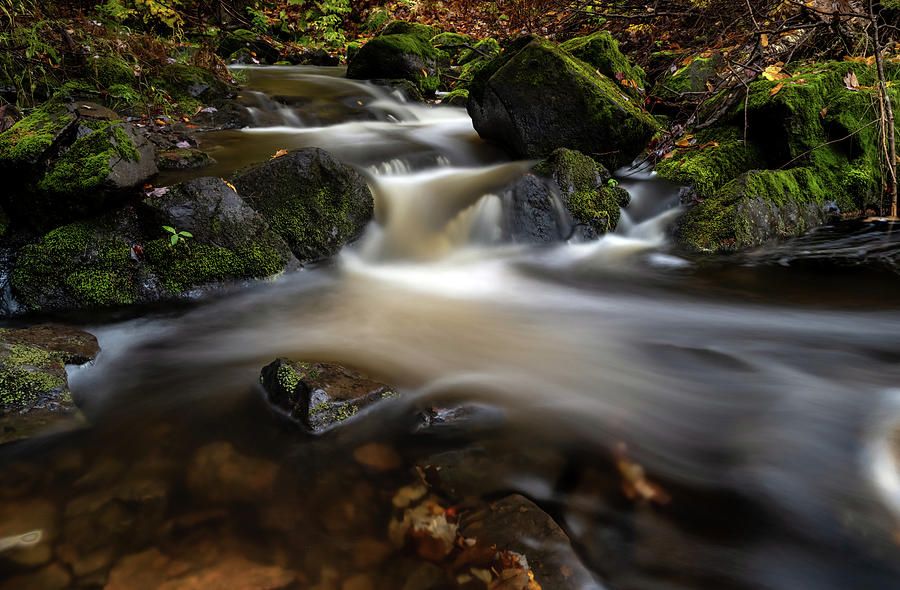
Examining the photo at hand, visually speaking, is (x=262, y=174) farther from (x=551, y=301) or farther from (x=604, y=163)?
(x=604, y=163)

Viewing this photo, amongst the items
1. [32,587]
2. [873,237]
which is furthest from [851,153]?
[32,587]

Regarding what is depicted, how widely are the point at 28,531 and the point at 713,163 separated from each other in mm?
6770

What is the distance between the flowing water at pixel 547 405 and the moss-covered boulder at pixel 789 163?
40 cm

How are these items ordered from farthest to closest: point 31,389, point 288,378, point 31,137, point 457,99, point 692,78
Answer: point 457,99
point 692,78
point 31,137
point 288,378
point 31,389

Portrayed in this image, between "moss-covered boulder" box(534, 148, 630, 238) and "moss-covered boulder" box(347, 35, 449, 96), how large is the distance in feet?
18.5

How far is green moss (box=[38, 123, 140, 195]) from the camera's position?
398cm

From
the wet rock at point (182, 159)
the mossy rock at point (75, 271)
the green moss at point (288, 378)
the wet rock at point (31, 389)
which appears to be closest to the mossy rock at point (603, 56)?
the wet rock at point (182, 159)

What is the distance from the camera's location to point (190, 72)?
814cm

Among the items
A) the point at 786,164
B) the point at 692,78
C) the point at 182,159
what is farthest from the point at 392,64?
the point at 786,164

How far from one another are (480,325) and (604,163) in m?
3.40

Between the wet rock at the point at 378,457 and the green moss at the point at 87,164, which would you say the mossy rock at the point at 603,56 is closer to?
the green moss at the point at 87,164

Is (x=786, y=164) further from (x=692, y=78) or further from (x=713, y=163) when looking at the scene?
→ (x=692, y=78)

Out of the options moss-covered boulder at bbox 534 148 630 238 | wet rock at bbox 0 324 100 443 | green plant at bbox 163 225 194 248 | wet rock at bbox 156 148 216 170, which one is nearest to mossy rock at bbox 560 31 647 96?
moss-covered boulder at bbox 534 148 630 238

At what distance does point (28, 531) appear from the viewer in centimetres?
200
